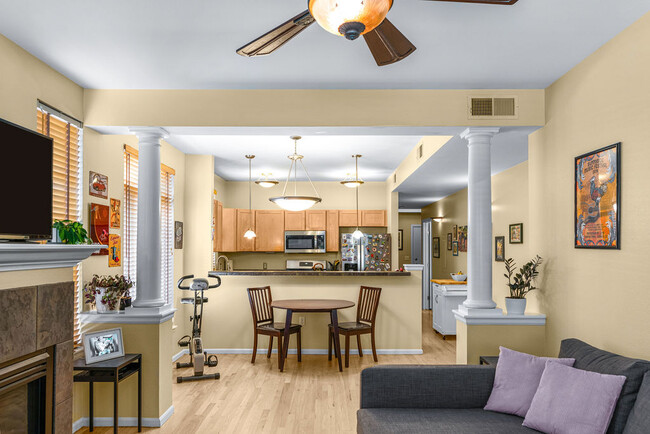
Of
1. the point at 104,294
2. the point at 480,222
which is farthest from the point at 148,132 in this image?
the point at 480,222

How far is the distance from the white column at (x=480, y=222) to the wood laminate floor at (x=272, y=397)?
4.85 feet

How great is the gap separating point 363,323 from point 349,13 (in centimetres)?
470

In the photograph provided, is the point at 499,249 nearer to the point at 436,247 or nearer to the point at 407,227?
the point at 436,247

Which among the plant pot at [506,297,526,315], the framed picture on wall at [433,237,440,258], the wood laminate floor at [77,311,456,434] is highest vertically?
the framed picture on wall at [433,237,440,258]

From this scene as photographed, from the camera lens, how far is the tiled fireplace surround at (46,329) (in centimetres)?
239

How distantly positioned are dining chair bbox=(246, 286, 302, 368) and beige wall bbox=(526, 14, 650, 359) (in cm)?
282

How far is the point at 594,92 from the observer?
3.01 metres

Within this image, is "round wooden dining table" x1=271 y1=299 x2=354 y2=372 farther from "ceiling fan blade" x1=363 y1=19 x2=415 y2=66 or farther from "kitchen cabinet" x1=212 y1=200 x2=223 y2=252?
"ceiling fan blade" x1=363 y1=19 x2=415 y2=66

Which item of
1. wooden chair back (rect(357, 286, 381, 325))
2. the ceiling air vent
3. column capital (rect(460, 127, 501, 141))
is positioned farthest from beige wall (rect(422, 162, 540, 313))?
wooden chair back (rect(357, 286, 381, 325))

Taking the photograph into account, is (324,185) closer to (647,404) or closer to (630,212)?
(630,212)

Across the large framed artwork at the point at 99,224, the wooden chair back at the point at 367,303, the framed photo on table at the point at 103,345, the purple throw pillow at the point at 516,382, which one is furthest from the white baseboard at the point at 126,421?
the wooden chair back at the point at 367,303

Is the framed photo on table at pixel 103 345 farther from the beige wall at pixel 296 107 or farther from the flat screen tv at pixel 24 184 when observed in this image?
the beige wall at pixel 296 107

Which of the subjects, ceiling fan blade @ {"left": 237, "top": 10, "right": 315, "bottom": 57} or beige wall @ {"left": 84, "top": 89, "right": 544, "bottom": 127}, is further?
beige wall @ {"left": 84, "top": 89, "right": 544, "bottom": 127}

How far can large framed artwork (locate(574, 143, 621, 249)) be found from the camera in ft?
9.03
